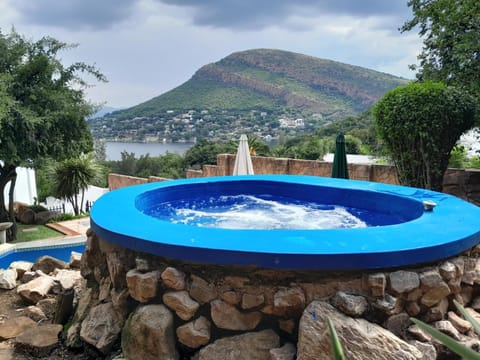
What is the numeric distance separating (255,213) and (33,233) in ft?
28.9

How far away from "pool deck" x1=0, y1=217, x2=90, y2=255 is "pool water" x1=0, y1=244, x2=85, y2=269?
75 mm

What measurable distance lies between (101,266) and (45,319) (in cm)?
82

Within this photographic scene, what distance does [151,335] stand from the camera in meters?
2.63

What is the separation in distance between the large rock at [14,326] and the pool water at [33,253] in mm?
3602

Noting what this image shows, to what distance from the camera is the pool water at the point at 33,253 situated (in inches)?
261

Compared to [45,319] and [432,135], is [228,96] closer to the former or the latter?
[432,135]

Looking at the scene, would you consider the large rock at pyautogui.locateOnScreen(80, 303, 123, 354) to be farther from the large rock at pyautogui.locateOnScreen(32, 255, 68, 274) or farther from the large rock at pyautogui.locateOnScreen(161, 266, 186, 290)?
the large rock at pyautogui.locateOnScreen(32, 255, 68, 274)

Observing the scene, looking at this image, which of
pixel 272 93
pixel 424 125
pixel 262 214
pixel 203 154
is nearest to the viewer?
pixel 262 214

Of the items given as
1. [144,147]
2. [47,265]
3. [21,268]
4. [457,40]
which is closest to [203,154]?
[144,147]

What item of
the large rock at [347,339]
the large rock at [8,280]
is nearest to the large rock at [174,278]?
the large rock at [347,339]

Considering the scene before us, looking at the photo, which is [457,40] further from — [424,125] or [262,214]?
[262,214]

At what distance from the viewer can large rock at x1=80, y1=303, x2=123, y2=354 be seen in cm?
292

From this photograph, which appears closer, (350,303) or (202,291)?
(350,303)

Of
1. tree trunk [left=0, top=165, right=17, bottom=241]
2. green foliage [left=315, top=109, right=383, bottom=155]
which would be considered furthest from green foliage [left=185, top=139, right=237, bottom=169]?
tree trunk [left=0, top=165, right=17, bottom=241]
